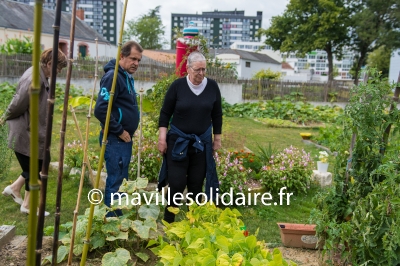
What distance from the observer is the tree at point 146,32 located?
213 ft

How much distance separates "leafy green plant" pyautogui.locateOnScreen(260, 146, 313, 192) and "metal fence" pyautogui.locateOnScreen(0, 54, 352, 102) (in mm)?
9455

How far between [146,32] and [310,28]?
36.5 meters

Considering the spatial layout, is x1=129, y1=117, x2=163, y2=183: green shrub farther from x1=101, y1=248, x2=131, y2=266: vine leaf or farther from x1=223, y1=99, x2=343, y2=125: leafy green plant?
x1=223, y1=99, x2=343, y2=125: leafy green plant

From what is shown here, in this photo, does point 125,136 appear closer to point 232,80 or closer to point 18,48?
point 232,80

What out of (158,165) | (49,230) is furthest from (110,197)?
(158,165)

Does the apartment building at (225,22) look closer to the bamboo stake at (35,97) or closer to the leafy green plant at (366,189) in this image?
the leafy green plant at (366,189)

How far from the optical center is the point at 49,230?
3576 millimetres

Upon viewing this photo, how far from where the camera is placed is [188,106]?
3.72m

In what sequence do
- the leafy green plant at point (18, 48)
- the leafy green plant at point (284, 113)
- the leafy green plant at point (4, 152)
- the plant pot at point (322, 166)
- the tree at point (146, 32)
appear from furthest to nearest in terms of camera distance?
the tree at point (146, 32), the leafy green plant at point (18, 48), the leafy green plant at point (284, 113), the plant pot at point (322, 166), the leafy green plant at point (4, 152)

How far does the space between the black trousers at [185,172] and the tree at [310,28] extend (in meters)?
32.1

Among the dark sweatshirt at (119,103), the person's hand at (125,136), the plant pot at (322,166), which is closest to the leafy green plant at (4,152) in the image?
the dark sweatshirt at (119,103)

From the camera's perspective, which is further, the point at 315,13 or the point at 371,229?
the point at 315,13

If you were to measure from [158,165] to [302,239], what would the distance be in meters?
2.26

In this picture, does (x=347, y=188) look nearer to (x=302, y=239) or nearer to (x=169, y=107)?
(x=302, y=239)
